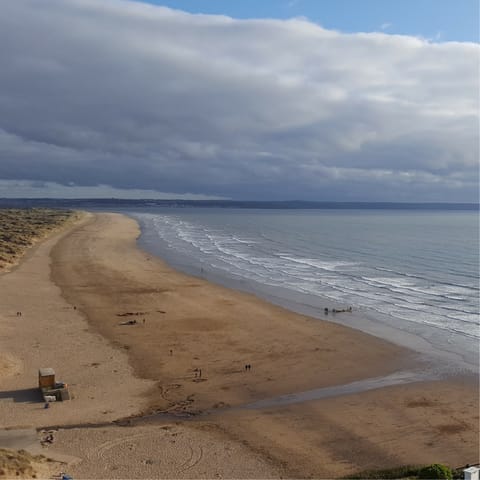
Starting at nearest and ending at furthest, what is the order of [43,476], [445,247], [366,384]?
[43,476]
[366,384]
[445,247]

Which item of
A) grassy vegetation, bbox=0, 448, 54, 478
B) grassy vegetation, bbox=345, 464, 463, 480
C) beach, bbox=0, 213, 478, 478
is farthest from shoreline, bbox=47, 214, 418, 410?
grassy vegetation, bbox=345, 464, 463, 480

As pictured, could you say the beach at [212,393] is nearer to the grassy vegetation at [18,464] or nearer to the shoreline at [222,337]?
the shoreline at [222,337]

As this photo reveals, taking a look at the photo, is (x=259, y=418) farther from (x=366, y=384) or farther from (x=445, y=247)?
(x=445, y=247)

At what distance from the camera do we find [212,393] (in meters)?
22.6

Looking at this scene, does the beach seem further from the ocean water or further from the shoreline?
the ocean water

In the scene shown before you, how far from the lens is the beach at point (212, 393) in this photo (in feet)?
56.3

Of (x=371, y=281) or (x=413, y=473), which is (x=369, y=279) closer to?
(x=371, y=281)

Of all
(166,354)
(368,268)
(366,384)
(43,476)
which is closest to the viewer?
(43,476)

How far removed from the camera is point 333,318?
36.2 metres

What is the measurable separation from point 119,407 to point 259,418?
16.2 feet

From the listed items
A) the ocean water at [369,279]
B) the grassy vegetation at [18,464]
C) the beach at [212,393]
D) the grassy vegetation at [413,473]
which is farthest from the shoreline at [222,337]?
the grassy vegetation at [413,473]

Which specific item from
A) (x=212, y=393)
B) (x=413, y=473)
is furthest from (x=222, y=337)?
(x=413, y=473)

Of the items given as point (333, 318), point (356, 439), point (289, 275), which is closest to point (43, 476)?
point (356, 439)

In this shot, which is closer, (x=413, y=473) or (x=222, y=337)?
(x=413, y=473)
